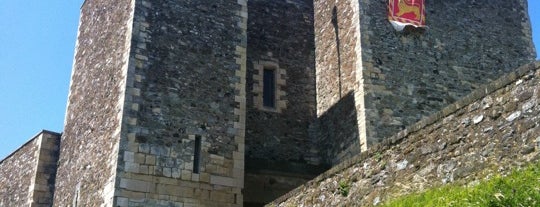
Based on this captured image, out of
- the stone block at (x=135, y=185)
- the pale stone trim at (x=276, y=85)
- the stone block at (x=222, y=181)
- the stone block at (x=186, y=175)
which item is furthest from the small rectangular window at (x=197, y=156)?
the pale stone trim at (x=276, y=85)

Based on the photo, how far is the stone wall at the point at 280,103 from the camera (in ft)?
52.2

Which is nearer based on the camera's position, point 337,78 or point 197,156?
point 197,156

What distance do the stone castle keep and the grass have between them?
278 inches

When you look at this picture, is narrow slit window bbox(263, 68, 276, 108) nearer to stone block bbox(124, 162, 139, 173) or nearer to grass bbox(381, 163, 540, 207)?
stone block bbox(124, 162, 139, 173)

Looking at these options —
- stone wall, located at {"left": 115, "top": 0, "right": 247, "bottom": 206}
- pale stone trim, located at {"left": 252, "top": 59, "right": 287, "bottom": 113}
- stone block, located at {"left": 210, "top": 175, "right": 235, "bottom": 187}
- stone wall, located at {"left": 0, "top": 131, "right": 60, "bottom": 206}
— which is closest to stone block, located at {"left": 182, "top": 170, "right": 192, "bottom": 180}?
stone wall, located at {"left": 115, "top": 0, "right": 247, "bottom": 206}

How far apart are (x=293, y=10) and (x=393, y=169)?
10327mm

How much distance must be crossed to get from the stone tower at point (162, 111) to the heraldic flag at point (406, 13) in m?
3.32

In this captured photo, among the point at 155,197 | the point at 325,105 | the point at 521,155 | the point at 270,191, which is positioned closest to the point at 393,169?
the point at 521,155

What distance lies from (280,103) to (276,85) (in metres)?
0.49

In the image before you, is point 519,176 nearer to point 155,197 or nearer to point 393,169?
point 393,169

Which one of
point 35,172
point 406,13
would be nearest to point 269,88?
point 406,13

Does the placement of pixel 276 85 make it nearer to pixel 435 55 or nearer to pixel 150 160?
pixel 435 55

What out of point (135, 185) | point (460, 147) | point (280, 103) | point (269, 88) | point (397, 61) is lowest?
point (460, 147)

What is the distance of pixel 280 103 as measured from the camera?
17.4 m
